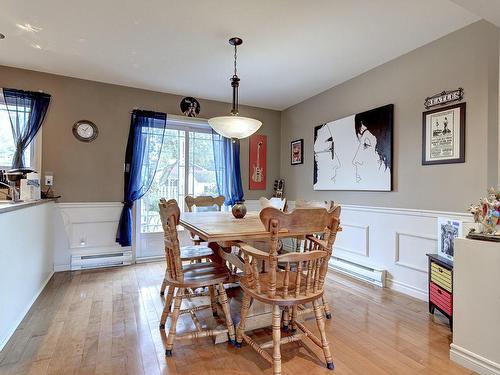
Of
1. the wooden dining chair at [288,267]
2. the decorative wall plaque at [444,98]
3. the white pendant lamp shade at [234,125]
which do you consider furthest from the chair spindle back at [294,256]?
the decorative wall plaque at [444,98]

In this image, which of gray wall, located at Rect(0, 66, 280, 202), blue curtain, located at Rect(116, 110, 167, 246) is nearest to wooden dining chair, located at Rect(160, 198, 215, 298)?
blue curtain, located at Rect(116, 110, 167, 246)

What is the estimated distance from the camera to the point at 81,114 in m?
3.56

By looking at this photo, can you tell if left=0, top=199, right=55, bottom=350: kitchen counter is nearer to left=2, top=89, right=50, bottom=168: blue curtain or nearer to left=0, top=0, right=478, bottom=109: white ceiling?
left=2, top=89, right=50, bottom=168: blue curtain

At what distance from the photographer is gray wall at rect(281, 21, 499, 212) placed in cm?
220

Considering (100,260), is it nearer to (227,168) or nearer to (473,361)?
(227,168)

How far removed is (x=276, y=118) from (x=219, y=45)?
2.40 meters

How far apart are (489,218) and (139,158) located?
3.74 metres

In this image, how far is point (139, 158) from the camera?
3799 millimetres

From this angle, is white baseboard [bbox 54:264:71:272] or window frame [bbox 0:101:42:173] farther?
white baseboard [bbox 54:264:71:272]

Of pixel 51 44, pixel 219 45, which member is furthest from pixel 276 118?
pixel 51 44

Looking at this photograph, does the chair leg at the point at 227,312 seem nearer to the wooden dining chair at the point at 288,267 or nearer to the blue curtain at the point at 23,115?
the wooden dining chair at the point at 288,267

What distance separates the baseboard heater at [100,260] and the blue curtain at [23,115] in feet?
4.38

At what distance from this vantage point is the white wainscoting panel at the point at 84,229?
3467 millimetres

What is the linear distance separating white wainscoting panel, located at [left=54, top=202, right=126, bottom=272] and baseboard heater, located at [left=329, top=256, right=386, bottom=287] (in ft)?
9.65
